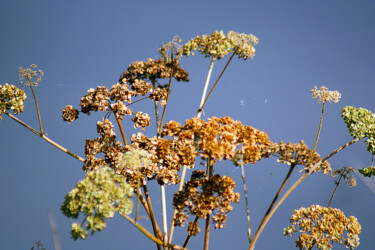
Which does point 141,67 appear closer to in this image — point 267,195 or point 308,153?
point 308,153

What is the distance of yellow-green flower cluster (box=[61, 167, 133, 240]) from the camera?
2.28m

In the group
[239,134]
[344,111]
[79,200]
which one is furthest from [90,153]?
[344,111]

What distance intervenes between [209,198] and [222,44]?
1.77 m

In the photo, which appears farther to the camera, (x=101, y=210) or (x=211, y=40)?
(x=211, y=40)

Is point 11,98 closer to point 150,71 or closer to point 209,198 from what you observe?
point 150,71

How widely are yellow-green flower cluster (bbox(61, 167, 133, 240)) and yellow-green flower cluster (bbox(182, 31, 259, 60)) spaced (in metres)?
1.81

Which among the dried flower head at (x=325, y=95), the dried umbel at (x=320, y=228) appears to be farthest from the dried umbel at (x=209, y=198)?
the dried flower head at (x=325, y=95)

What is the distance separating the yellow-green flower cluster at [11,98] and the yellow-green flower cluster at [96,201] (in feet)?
3.80

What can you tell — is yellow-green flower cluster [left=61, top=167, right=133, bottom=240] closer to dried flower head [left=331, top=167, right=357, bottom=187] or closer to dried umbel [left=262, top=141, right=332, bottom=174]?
dried umbel [left=262, top=141, right=332, bottom=174]

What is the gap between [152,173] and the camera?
106 inches

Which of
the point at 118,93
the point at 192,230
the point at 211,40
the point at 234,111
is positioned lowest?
the point at 192,230

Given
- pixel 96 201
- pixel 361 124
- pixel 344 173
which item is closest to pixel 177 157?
pixel 96 201

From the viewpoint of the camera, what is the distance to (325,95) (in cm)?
333

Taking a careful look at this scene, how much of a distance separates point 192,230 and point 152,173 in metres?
0.56
